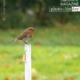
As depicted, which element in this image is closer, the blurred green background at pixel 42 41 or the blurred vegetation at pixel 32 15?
the blurred green background at pixel 42 41

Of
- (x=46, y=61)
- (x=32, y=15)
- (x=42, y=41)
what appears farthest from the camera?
(x=32, y=15)

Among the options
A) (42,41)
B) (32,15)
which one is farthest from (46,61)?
(32,15)

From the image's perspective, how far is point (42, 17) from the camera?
21.0 m

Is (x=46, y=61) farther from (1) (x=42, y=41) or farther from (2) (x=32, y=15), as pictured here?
(2) (x=32, y=15)

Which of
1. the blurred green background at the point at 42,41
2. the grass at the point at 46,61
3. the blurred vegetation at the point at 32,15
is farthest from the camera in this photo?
the blurred vegetation at the point at 32,15

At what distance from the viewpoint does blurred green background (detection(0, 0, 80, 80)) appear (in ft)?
31.6

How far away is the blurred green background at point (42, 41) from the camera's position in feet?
31.6

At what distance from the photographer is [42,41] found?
16156 millimetres

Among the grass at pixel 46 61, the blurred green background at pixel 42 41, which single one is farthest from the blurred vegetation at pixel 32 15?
the grass at pixel 46 61

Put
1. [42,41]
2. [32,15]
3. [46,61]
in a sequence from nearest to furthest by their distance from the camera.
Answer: [46,61]
[42,41]
[32,15]

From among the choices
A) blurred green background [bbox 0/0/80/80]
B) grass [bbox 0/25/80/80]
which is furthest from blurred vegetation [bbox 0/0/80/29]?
grass [bbox 0/25/80/80]

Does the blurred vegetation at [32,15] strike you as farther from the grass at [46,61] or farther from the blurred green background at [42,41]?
the grass at [46,61]

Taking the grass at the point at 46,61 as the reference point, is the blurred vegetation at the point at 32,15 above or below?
above

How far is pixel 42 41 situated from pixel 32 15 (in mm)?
5377
